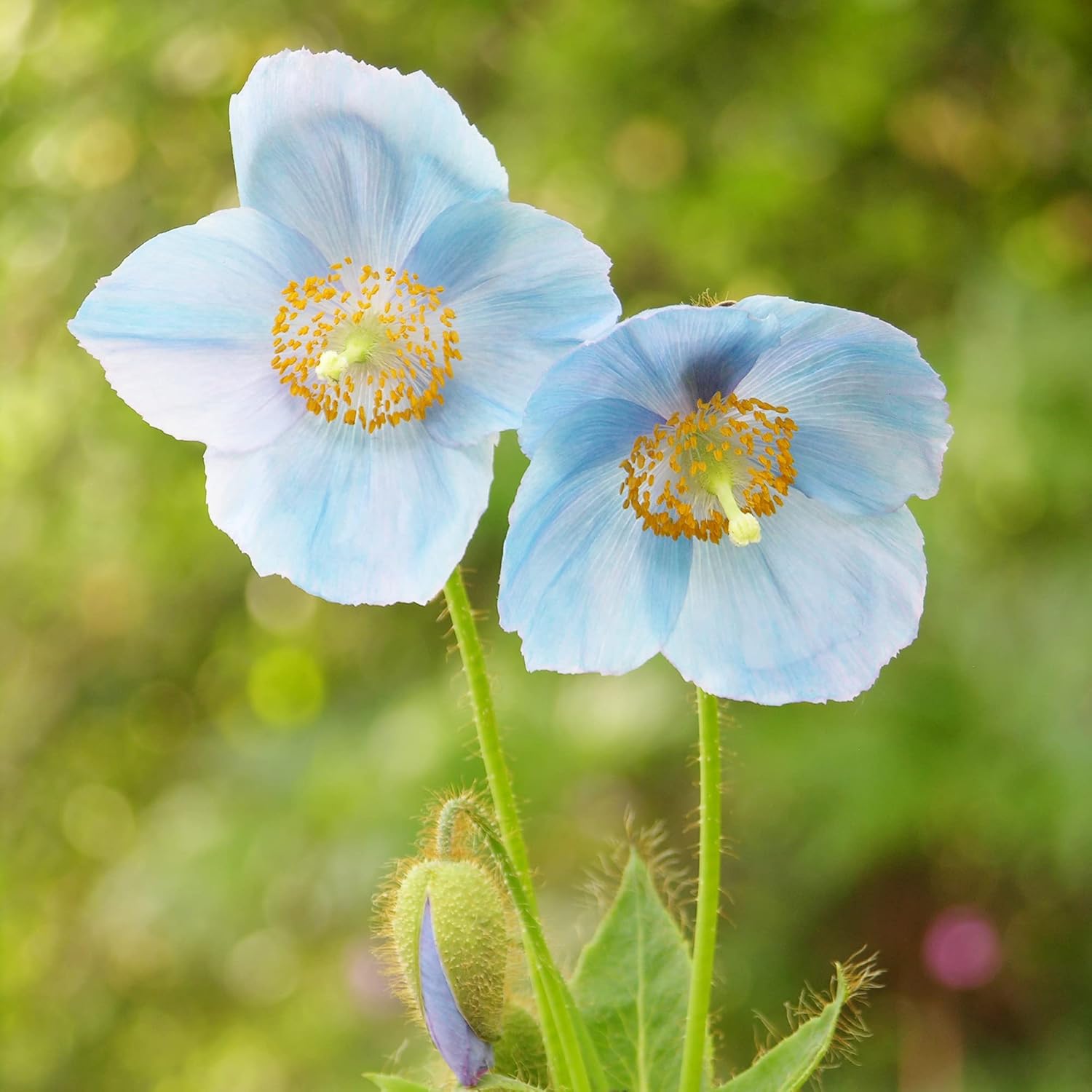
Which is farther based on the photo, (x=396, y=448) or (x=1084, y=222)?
(x=1084, y=222)

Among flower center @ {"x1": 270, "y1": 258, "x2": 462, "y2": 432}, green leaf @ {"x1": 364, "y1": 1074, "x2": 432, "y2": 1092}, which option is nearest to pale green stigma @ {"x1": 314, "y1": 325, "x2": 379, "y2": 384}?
flower center @ {"x1": 270, "y1": 258, "x2": 462, "y2": 432}

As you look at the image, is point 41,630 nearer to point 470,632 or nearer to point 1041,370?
point 1041,370

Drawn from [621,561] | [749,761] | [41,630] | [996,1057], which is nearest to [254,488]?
[621,561]

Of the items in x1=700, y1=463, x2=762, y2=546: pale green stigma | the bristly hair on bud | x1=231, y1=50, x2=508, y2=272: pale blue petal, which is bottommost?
the bristly hair on bud

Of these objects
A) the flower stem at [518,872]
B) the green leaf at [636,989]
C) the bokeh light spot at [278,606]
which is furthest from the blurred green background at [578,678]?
the flower stem at [518,872]

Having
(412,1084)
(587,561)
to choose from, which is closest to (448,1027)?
(412,1084)

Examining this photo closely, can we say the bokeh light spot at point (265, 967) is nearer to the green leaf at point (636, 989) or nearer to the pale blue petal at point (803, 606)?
the green leaf at point (636, 989)

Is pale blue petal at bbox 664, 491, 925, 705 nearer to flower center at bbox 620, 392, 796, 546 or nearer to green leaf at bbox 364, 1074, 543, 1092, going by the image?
flower center at bbox 620, 392, 796, 546
